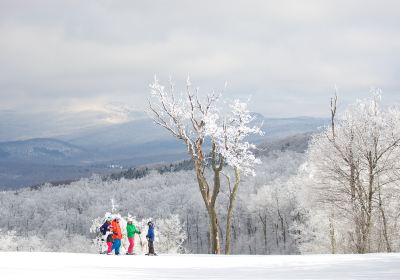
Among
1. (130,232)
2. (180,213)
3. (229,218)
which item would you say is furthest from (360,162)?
(180,213)

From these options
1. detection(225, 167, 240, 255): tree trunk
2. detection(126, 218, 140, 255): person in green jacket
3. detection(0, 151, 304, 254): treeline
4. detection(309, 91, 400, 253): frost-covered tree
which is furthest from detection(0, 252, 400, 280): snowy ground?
detection(0, 151, 304, 254): treeline

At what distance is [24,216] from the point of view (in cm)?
16962

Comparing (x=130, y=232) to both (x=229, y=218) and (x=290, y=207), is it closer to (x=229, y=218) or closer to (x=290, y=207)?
(x=229, y=218)

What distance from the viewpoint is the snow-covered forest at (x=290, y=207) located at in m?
34.2

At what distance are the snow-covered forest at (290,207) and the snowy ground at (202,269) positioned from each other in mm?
15081

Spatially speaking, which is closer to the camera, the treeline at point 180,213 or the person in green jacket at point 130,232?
the person in green jacket at point 130,232

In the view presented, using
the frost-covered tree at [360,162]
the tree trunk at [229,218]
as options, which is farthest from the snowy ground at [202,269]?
the frost-covered tree at [360,162]

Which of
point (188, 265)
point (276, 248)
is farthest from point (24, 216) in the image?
point (188, 265)

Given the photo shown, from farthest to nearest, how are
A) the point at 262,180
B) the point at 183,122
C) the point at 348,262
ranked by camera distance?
the point at 262,180 → the point at 183,122 → the point at 348,262

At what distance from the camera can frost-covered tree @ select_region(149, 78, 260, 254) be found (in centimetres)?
3072

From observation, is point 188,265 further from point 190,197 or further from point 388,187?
point 190,197

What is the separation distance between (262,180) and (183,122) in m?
117

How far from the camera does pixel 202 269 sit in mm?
17578

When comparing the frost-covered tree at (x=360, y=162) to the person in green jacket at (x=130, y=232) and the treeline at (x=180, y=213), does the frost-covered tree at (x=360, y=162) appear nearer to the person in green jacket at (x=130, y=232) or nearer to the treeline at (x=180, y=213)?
the person in green jacket at (x=130, y=232)
